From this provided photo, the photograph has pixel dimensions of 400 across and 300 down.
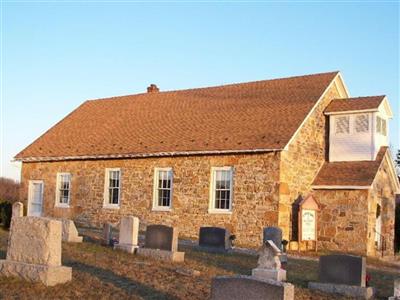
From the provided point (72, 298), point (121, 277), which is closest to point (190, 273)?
point (121, 277)

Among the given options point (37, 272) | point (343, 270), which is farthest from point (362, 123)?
point (37, 272)

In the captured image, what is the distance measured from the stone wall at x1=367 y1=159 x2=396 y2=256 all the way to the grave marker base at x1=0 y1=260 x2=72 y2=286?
14.2m

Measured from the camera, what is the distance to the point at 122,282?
36.4ft

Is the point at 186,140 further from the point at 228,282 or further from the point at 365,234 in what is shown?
the point at 228,282

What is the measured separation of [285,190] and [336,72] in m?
6.82

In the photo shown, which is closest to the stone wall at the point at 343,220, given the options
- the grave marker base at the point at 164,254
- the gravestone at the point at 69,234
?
the grave marker base at the point at 164,254

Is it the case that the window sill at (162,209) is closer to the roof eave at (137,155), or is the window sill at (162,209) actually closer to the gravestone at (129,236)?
the roof eave at (137,155)

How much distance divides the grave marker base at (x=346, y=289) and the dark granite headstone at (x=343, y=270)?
0.12 meters

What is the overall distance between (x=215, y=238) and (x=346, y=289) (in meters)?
6.77

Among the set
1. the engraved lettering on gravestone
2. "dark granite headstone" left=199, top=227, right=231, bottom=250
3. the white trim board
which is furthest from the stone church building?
"dark granite headstone" left=199, top=227, right=231, bottom=250

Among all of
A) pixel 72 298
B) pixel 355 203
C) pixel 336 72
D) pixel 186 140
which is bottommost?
pixel 72 298

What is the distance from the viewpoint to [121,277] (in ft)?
38.0

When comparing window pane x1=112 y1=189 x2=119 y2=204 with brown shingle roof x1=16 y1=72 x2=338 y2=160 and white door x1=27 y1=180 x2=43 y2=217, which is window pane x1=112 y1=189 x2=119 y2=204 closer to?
brown shingle roof x1=16 y1=72 x2=338 y2=160

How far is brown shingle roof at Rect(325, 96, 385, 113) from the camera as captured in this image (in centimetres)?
2330
